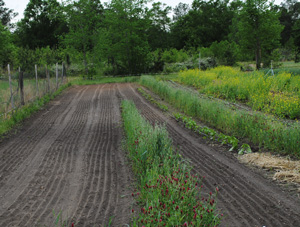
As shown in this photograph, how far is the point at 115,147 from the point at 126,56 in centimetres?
2902

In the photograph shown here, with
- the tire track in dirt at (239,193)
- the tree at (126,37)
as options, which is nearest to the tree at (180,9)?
the tree at (126,37)

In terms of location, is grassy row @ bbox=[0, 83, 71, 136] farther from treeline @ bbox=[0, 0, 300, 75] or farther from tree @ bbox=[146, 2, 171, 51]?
tree @ bbox=[146, 2, 171, 51]

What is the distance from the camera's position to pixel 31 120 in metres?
12.1

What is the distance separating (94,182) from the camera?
5.61 meters

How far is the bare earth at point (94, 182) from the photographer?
4.32m

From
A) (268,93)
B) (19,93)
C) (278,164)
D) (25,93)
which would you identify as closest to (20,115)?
(19,93)

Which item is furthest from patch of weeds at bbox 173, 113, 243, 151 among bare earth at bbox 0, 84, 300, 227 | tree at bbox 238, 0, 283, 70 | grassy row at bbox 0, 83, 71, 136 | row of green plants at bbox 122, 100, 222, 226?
tree at bbox 238, 0, 283, 70

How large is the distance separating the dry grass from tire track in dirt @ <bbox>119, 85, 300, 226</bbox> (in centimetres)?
33

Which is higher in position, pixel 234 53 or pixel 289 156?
pixel 234 53

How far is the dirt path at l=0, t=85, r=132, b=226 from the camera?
4441 millimetres

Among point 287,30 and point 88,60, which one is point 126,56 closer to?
point 88,60

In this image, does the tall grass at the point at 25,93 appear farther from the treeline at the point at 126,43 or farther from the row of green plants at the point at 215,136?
the treeline at the point at 126,43

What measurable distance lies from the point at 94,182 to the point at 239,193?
2.65m

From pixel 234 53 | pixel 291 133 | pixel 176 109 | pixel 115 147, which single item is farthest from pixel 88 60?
pixel 291 133
